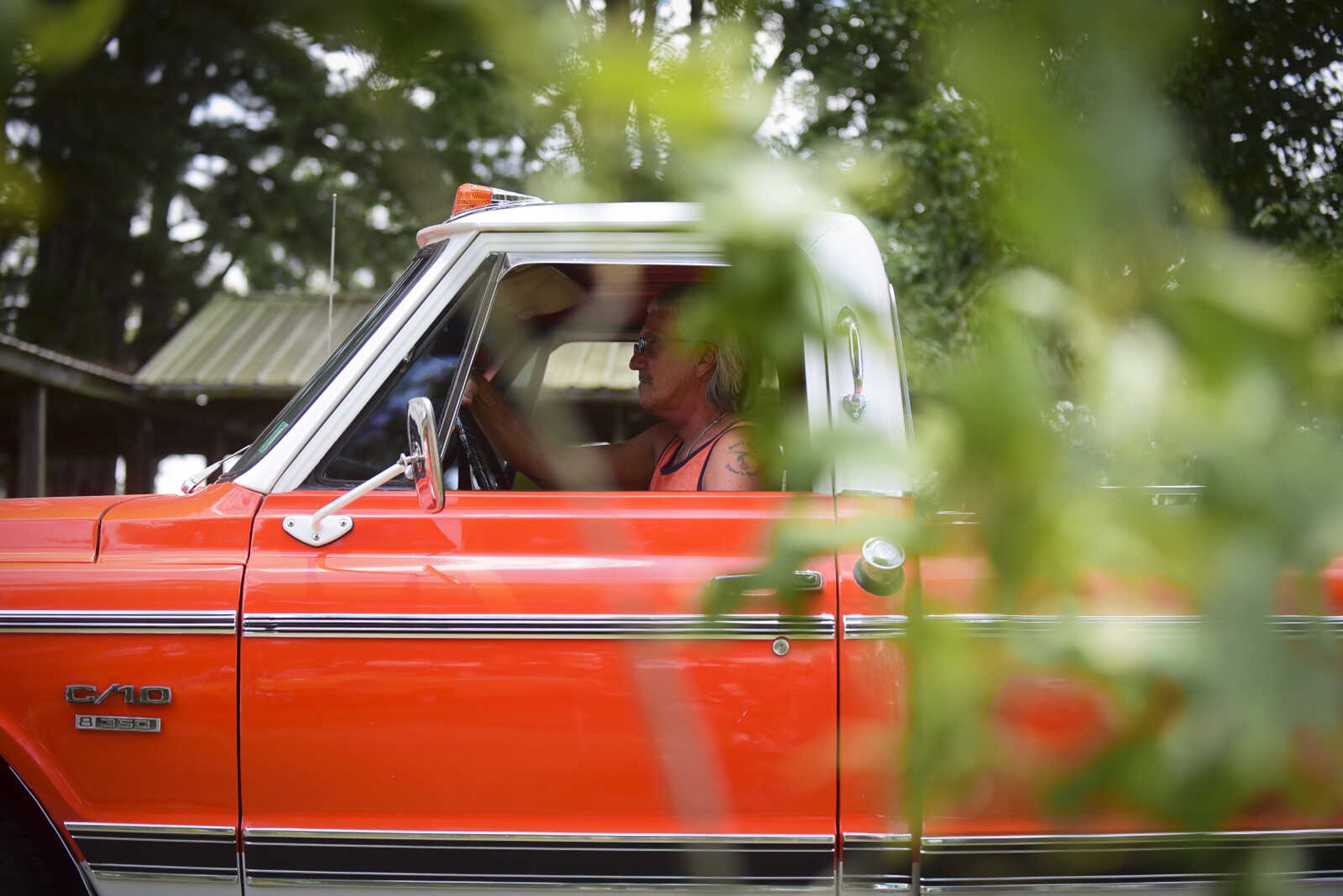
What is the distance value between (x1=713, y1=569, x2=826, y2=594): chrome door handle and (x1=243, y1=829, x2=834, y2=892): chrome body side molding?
4.83 ft

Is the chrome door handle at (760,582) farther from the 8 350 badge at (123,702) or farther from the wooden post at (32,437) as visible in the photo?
the wooden post at (32,437)

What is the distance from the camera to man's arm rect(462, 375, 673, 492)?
2225 millimetres

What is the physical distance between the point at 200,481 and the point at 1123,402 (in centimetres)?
243

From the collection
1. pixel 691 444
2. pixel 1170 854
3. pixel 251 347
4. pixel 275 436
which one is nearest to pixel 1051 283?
pixel 1170 854

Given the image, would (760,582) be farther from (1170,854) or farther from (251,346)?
(251,346)

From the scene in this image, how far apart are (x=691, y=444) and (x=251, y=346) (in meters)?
9.43

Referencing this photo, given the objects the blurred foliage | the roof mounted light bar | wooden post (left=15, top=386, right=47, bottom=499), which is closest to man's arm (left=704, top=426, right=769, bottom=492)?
the roof mounted light bar

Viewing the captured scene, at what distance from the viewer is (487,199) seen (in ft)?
7.83

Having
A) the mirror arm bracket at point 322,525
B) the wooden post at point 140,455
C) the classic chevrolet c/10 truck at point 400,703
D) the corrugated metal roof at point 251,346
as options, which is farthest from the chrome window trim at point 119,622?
the wooden post at point 140,455

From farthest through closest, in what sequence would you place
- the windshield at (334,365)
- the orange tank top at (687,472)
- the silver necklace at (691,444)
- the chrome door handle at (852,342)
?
the silver necklace at (691,444), the orange tank top at (687,472), the windshield at (334,365), the chrome door handle at (852,342)

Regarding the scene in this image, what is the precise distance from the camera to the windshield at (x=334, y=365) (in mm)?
2193

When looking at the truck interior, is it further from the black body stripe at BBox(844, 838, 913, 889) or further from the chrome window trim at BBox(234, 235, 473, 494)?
the black body stripe at BBox(844, 838, 913, 889)

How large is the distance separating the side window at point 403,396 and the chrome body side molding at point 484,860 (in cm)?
70

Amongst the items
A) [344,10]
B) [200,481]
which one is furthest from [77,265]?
[344,10]
